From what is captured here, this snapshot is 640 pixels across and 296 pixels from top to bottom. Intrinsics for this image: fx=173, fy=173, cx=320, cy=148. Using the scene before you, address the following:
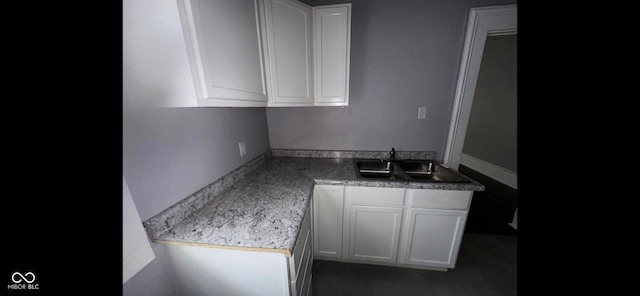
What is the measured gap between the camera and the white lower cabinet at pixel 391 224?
47.5 inches

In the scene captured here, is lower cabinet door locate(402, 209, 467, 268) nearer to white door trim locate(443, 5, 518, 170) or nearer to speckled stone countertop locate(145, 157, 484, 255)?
speckled stone countertop locate(145, 157, 484, 255)

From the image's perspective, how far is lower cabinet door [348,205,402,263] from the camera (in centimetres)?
127

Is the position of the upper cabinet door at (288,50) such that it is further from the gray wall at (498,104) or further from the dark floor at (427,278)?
the gray wall at (498,104)

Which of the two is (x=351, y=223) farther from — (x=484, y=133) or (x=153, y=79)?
(x=484, y=133)

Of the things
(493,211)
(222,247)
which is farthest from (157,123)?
(493,211)

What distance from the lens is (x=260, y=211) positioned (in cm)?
87

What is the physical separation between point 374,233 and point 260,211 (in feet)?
2.98

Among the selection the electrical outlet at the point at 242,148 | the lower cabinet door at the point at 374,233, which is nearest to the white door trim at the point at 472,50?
the lower cabinet door at the point at 374,233

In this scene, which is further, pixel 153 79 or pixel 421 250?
pixel 421 250

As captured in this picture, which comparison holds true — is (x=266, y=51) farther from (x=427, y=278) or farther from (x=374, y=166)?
(x=427, y=278)

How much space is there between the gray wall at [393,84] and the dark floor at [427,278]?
918 mm
